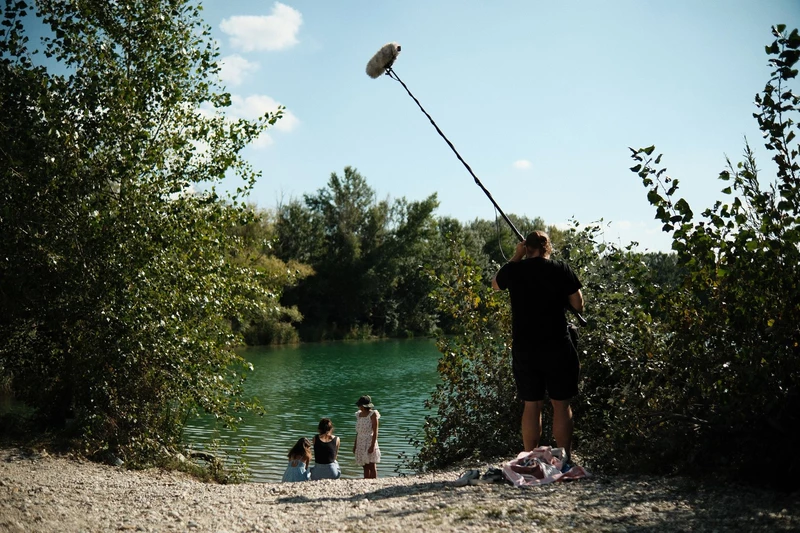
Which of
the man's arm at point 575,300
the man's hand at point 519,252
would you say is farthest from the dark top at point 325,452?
the man's arm at point 575,300

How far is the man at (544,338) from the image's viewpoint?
5797 mm

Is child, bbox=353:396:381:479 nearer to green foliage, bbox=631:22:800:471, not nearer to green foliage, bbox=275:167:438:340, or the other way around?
green foliage, bbox=631:22:800:471

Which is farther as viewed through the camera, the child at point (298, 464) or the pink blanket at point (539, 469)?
the child at point (298, 464)

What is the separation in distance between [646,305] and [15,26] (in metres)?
8.08

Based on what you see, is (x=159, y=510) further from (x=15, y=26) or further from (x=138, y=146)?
(x=15, y=26)

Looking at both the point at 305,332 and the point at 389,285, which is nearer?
the point at 305,332

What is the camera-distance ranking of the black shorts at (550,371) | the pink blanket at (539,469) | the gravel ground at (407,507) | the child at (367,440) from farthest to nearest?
the child at (367,440) → the black shorts at (550,371) → the pink blanket at (539,469) → the gravel ground at (407,507)

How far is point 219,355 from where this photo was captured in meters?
9.44

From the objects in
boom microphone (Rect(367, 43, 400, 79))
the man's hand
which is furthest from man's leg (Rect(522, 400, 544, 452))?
boom microphone (Rect(367, 43, 400, 79))

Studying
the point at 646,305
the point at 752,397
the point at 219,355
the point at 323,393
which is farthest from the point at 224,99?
the point at 323,393

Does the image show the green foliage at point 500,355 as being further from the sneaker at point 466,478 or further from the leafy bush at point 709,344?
the sneaker at point 466,478

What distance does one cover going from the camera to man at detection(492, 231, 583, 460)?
5797mm

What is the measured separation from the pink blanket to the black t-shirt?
2.84ft

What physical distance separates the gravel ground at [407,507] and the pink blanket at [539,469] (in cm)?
13
